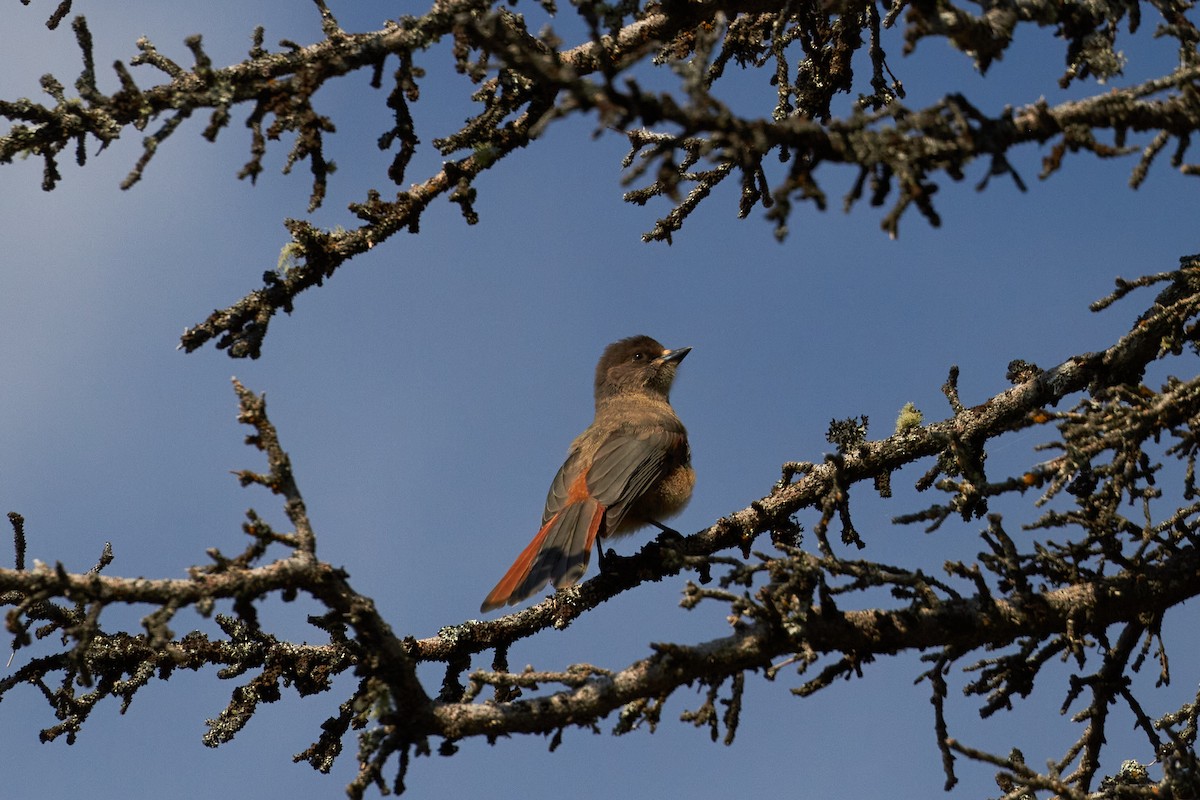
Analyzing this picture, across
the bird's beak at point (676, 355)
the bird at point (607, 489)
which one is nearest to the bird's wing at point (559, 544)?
the bird at point (607, 489)

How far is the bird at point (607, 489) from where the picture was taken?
212 inches

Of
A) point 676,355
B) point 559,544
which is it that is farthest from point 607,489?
point 676,355

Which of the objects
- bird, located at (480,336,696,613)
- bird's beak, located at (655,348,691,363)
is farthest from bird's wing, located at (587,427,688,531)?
bird's beak, located at (655,348,691,363)

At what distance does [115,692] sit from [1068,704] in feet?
12.3

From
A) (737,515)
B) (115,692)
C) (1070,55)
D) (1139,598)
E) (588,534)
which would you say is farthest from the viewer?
(588,534)

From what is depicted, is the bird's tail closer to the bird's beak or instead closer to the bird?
the bird

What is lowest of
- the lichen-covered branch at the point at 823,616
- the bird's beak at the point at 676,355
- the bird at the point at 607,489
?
the lichen-covered branch at the point at 823,616

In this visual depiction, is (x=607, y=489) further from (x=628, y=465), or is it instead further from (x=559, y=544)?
(x=559, y=544)

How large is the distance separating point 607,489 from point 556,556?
90 centimetres

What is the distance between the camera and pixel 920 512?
152 inches

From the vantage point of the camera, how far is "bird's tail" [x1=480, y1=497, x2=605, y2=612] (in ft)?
17.2

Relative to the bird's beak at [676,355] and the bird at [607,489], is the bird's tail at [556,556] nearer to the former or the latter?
the bird at [607,489]

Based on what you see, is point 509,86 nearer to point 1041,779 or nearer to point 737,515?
point 737,515

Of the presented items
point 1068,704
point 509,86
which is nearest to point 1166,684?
point 1068,704
